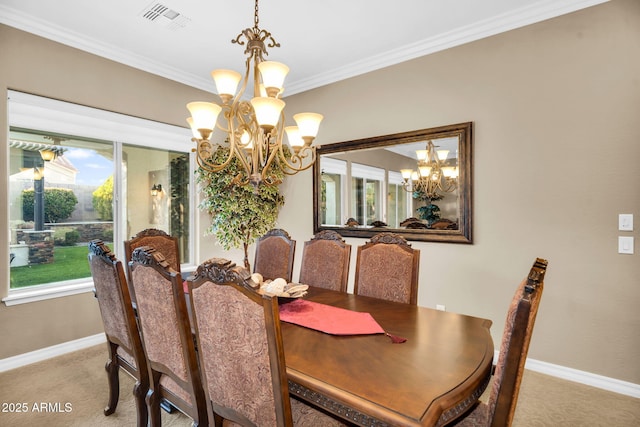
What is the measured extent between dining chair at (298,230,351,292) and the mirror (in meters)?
1.04

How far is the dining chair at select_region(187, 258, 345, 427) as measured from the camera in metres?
1.01

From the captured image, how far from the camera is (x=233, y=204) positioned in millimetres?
3631

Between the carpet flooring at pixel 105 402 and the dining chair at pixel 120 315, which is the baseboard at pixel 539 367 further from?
the dining chair at pixel 120 315

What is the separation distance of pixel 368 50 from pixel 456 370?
3.07m

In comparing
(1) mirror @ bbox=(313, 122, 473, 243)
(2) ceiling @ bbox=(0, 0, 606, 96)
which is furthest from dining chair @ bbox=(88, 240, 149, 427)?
(1) mirror @ bbox=(313, 122, 473, 243)

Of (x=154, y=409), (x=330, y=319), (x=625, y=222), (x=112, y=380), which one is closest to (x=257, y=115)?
(x=330, y=319)

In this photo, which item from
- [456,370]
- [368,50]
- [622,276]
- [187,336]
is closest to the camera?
[456,370]

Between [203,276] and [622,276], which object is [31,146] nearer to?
[203,276]

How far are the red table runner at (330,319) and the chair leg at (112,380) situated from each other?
3.63ft

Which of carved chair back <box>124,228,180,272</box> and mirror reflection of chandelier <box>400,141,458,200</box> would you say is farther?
mirror reflection of chandelier <box>400,141,458,200</box>

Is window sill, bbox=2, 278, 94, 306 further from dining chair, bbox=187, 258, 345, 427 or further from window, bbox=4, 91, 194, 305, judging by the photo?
dining chair, bbox=187, 258, 345, 427

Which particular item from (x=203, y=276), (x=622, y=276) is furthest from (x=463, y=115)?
(x=203, y=276)

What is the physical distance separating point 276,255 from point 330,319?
122cm

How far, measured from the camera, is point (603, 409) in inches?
83.7
